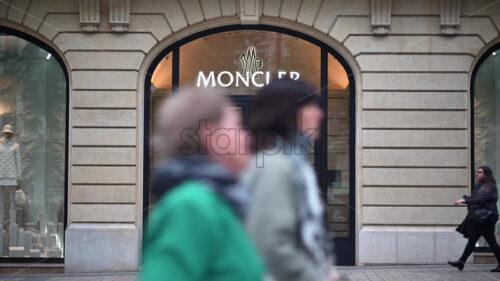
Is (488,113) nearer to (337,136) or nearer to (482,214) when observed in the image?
(482,214)

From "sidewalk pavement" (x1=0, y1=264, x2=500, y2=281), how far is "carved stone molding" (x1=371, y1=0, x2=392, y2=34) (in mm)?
4322

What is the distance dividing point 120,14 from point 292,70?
11.0 feet

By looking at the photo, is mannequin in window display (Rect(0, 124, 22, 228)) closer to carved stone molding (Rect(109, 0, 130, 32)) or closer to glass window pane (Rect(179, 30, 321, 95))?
carved stone molding (Rect(109, 0, 130, 32))

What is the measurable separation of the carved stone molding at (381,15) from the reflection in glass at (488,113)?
209cm

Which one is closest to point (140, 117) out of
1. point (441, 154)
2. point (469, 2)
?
point (441, 154)

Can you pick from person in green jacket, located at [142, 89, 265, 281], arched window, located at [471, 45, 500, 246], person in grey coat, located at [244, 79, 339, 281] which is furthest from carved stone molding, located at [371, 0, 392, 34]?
person in green jacket, located at [142, 89, 265, 281]

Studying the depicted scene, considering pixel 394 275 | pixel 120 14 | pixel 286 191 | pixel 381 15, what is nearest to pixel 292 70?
pixel 381 15

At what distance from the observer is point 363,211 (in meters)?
12.0

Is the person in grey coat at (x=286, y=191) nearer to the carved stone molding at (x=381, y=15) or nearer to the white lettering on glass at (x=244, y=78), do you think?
the white lettering on glass at (x=244, y=78)

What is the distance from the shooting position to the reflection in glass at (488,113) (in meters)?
12.5

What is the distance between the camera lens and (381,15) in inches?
476

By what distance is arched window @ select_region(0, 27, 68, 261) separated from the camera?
1241cm

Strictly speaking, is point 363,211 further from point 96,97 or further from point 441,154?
point 96,97

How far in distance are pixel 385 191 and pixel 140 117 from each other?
15.4 ft
